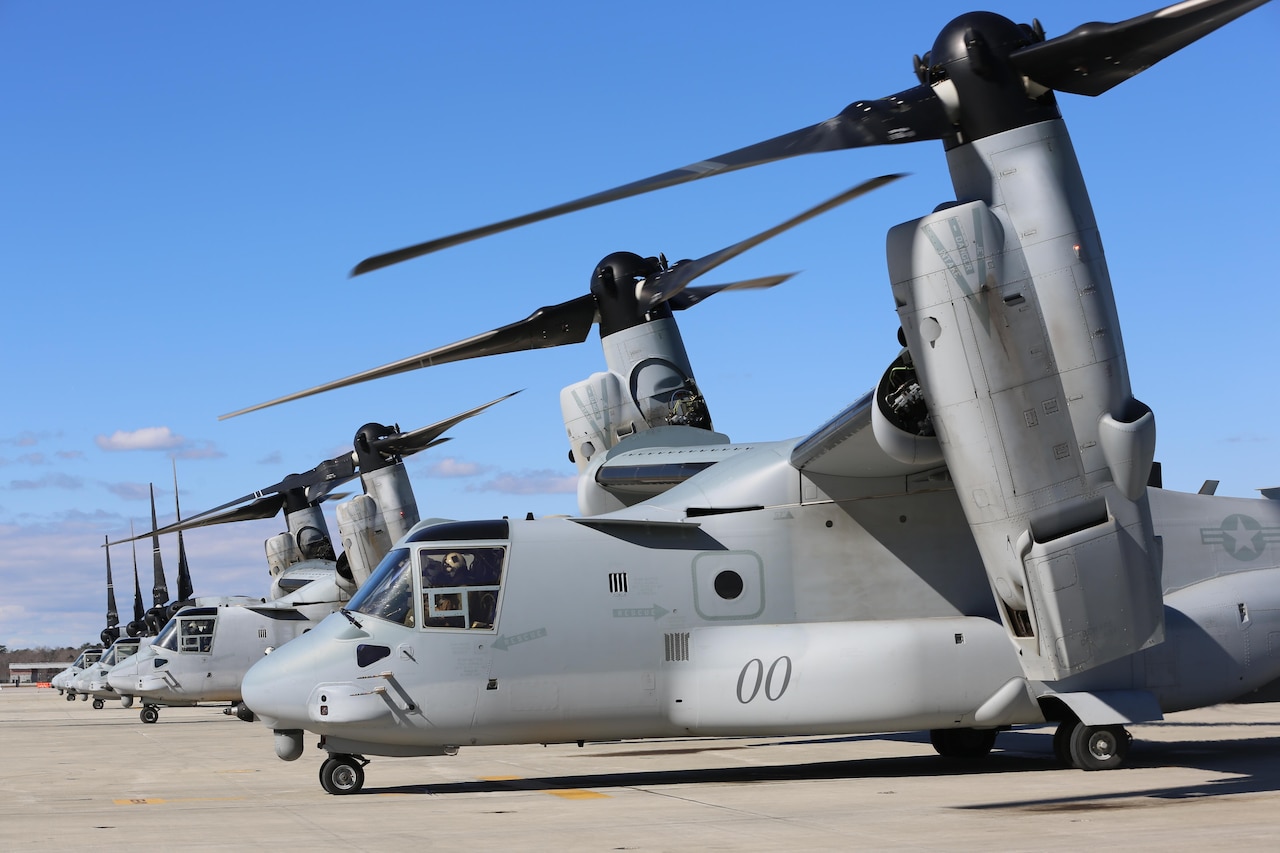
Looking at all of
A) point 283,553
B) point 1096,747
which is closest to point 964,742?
point 1096,747

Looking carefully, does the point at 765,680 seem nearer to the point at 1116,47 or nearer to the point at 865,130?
the point at 865,130

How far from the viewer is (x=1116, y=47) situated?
34.9ft

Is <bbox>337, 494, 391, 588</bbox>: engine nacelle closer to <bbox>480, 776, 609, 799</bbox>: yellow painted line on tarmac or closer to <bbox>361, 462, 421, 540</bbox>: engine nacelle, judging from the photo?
<bbox>361, 462, 421, 540</bbox>: engine nacelle

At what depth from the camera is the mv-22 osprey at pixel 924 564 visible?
1081 centimetres

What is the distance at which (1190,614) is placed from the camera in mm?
13766

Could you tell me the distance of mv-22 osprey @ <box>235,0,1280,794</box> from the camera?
10.8m

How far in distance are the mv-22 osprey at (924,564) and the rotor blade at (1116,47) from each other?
0.03 metres

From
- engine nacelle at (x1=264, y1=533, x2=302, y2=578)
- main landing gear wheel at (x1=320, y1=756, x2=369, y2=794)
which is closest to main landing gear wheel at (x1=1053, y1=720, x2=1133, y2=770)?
main landing gear wheel at (x1=320, y1=756, x2=369, y2=794)

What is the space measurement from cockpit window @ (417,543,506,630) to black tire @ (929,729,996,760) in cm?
529

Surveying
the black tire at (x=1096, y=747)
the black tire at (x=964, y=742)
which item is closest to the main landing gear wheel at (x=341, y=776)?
the black tire at (x=964, y=742)

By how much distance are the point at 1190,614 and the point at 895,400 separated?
4283 mm

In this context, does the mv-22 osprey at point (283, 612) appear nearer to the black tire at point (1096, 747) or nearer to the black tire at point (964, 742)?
the black tire at point (964, 742)

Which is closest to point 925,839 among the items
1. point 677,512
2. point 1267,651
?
point 677,512

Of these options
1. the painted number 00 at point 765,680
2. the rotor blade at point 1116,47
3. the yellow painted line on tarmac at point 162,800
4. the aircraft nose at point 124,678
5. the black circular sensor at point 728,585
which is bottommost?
the yellow painted line on tarmac at point 162,800
